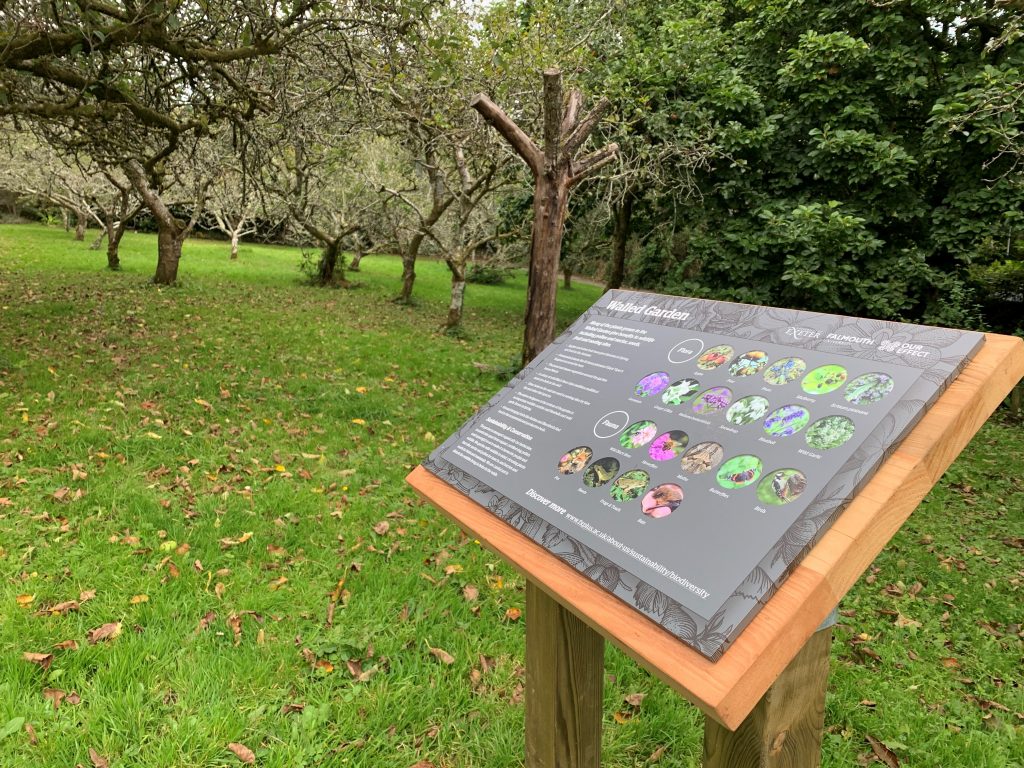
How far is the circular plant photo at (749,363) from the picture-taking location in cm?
160

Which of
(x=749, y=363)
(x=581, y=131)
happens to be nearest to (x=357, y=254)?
(x=581, y=131)

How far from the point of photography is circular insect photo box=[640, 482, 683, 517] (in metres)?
1.42

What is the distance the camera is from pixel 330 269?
1817cm

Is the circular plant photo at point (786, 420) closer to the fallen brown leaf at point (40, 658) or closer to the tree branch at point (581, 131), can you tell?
the fallen brown leaf at point (40, 658)

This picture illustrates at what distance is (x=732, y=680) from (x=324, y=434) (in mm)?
5420

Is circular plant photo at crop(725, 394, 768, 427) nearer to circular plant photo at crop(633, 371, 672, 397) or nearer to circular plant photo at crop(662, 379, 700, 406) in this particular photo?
circular plant photo at crop(662, 379, 700, 406)

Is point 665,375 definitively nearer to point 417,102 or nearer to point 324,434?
point 324,434

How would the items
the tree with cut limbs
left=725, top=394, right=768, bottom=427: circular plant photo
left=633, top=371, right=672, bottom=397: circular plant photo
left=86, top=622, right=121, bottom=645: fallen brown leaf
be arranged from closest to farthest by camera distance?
left=725, top=394, right=768, bottom=427: circular plant photo → left=633, top=371, right=672, bottom=397: circular plant photo → left=86, top=622, right=121, bottom=645: fallen brown leaf → the tree with cut limbs

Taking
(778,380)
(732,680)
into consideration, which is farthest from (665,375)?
(732,680)

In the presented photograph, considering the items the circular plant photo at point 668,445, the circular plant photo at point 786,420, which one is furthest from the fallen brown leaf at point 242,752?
the circular plant photo at point 786,420

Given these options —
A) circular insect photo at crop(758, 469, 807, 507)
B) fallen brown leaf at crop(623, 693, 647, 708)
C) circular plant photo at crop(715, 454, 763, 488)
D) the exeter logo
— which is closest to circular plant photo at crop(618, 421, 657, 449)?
circular plant photo at crop(715, 454, 763, 488)

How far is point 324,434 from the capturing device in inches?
236

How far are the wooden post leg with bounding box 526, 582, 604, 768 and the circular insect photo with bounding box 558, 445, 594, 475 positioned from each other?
44 centimetres

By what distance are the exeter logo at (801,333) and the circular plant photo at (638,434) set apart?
18.0 inches
